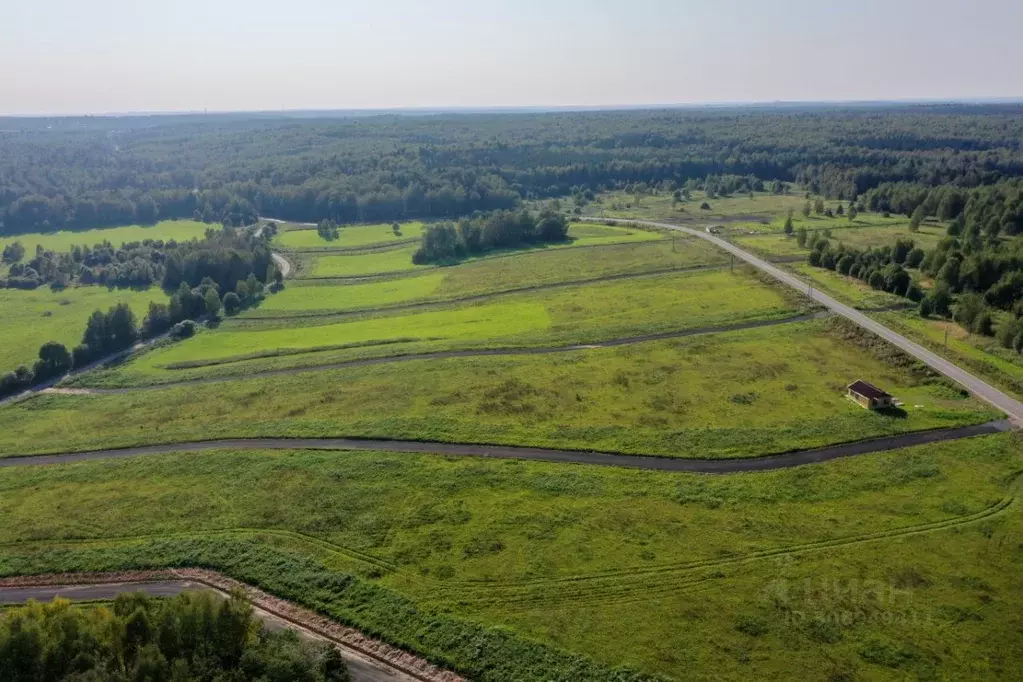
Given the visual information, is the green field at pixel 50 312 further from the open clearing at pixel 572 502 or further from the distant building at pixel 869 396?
the distant building at pixel 869 396

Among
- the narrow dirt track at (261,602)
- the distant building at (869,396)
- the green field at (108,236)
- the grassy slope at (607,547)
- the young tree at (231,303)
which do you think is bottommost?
the narrow dirt track at (261,602)

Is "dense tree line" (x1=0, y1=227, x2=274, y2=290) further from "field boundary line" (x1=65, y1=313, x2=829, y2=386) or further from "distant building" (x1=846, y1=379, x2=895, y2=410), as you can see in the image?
"distant building" (x1=846, y1=379, x2=895, y2=410)

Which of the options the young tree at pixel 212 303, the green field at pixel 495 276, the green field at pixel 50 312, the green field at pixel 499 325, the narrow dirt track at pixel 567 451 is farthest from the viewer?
the green field at pixel 495 276

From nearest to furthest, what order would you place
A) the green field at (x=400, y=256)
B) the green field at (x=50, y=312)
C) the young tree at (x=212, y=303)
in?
the green field at (x=50, y=312) < the young tree at (x=212, y=303) < the green field at (x=400, y=256)

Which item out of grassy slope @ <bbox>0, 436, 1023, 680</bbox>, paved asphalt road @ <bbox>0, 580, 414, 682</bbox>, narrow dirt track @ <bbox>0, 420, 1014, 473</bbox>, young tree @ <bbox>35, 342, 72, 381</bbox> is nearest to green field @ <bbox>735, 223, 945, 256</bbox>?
narrow dirt track @ <bbox>0, 420, 1014, 473</bbox>

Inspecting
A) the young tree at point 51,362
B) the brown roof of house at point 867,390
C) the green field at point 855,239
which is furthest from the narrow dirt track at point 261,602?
the green field at point 855,239
